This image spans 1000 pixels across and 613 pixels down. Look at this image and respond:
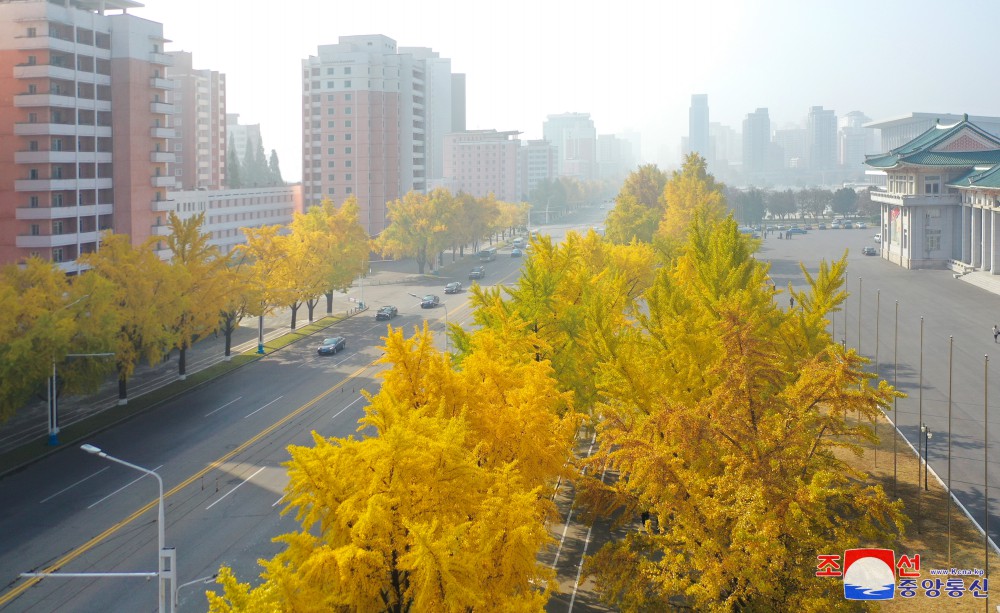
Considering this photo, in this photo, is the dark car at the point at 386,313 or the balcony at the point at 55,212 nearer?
the balcony at the point at 55,212

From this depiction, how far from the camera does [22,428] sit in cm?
4759

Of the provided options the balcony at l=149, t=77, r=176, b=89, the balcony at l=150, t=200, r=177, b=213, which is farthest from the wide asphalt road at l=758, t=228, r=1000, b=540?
the balcony at l=149, t=77, r=176, b=89

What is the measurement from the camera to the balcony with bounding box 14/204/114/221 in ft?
219

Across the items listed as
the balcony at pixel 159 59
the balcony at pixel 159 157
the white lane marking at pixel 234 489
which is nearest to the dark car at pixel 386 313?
the balcony at pixel 159 157

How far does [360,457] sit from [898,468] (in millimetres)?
27346

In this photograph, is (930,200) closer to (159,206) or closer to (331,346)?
(331,346)

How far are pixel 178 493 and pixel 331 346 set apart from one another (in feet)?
97.1

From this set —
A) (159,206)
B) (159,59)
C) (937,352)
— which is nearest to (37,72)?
(159,59)

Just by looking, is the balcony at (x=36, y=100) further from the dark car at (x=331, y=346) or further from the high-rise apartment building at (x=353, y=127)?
the high-rise apartment building at (x=353, y=127)

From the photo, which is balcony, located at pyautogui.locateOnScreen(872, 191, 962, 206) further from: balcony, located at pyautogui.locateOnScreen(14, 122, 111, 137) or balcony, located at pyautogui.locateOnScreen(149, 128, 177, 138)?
balcony, located at pyautogui.locateOnScreen(14, 122, 111, 137)

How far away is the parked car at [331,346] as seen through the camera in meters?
67.4

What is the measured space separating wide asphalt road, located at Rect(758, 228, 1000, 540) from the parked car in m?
34.6

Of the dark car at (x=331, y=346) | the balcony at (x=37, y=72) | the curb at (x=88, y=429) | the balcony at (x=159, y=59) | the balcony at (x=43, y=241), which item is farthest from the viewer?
the balcony at (x=159, y=59)

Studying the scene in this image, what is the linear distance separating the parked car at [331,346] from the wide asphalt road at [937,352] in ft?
113
